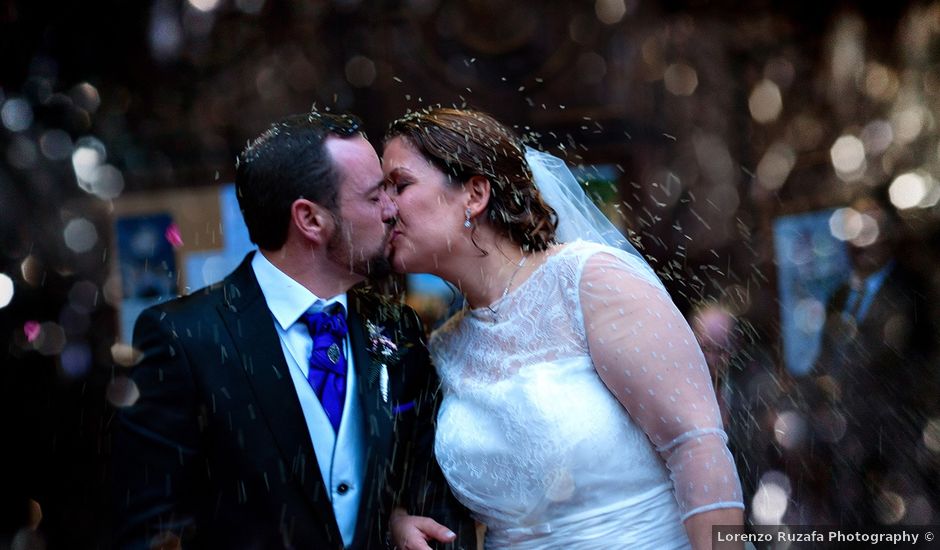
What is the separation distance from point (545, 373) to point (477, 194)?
0.50 m

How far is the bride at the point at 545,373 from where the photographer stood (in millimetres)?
2236

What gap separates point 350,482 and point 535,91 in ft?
10.00

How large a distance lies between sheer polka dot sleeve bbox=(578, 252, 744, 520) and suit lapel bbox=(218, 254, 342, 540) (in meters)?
0.71

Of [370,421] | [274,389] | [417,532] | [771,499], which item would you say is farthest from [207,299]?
[771,499]

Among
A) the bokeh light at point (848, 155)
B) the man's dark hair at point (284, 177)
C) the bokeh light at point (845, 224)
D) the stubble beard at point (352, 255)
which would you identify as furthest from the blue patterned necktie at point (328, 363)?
the bokeh light at point (848, 155)

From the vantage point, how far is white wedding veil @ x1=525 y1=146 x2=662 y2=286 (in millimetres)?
2695

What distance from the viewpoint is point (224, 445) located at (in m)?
2.28

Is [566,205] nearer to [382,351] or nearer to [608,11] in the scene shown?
[382,351]

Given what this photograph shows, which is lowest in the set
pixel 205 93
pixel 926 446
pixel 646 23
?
pixel 926 446

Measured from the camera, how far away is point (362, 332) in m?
2.51

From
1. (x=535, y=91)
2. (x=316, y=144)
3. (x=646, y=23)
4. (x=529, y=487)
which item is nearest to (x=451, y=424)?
(x=529, y=487)

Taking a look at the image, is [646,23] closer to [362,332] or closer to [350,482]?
[362,332]

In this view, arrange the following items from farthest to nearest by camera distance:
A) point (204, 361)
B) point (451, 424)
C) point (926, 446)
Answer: point (926, 446) < point (451, 424) < point (204, 361)

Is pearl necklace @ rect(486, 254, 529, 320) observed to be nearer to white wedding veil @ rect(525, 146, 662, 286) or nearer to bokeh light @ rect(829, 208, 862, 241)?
white wedding veil @ rect(525, 146, 662, 286)
